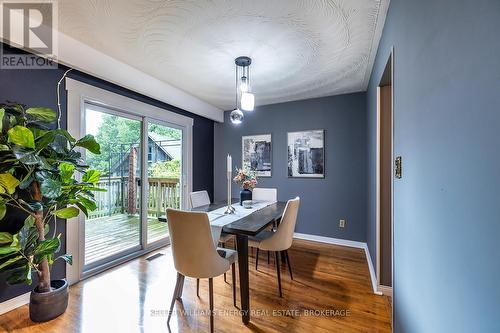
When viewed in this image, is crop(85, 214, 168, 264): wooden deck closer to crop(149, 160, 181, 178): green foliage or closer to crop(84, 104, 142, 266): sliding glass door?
crop(84, 104, 142, 266): sliding glass door

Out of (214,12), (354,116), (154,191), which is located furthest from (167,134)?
(354,116)

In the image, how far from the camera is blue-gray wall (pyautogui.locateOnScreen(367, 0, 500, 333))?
527 millimetres

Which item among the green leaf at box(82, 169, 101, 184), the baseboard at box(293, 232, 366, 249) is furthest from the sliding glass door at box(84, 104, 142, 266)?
the baseboard at box(293, 232, 366, 249)

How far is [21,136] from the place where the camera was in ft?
5.24

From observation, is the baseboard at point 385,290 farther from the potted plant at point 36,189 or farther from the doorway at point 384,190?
the potted plant at point 36,189

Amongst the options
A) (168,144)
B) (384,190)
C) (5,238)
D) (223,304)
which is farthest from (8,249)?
(384,190)

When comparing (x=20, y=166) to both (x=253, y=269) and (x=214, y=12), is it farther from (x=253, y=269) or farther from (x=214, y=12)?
(x=253, y=269)

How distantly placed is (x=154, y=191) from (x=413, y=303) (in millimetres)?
3381

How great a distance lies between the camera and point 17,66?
6.57 ft

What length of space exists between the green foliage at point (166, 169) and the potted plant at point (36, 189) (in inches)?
56.8

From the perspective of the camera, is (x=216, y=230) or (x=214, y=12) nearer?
(x=214, y=12)

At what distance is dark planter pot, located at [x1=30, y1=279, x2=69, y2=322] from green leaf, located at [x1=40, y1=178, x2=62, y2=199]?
84 cm

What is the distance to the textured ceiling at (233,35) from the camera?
1703 mm

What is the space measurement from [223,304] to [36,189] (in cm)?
183
